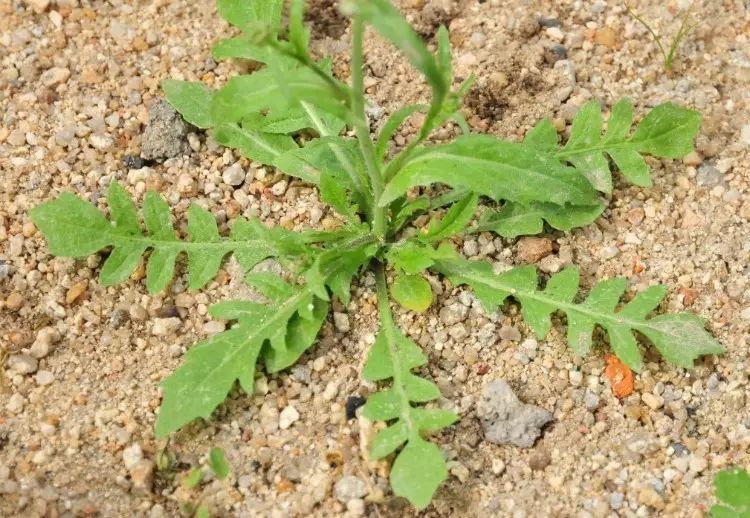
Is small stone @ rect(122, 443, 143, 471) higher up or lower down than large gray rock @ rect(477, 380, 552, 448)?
lower down

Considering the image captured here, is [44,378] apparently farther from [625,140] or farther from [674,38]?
[674,38]

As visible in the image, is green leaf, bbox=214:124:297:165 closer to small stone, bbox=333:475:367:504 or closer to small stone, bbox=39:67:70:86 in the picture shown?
small stone, bbox=39:67:70:86

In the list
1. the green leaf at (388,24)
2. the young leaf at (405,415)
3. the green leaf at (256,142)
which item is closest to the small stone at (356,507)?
the young leaf at (405,415)

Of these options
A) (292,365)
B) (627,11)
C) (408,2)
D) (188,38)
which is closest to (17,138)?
(188,38)

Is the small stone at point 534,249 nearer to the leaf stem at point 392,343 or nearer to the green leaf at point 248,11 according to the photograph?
the leaf stem at point 392,343

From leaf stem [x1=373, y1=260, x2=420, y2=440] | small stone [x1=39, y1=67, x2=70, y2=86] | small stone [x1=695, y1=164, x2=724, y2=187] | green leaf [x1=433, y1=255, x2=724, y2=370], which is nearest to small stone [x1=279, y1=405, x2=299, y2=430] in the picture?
leaf stem [x1=373, y1=260, x2=420, y2=440]

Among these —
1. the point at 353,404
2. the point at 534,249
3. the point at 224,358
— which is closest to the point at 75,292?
the point at 224,358
